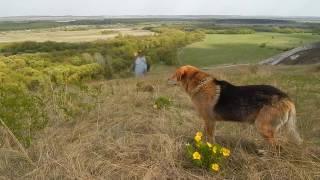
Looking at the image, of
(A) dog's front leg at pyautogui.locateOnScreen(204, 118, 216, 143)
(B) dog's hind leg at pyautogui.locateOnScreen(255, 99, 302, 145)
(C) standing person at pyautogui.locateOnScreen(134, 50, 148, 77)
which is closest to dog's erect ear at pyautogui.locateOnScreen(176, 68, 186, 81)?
(A) dog's front leg at pyautogui.locateOnScreen(204, 118, 216, 143)

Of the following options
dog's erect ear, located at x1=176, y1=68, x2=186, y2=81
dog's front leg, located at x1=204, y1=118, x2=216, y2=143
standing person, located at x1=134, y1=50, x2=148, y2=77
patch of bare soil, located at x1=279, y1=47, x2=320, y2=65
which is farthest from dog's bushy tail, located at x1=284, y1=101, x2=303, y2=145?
patch of bare soil, located at x1=279, y1=47, x2=320, y2=65

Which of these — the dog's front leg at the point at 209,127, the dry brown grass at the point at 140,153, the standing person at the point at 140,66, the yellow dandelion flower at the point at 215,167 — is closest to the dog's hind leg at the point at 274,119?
the dry brown grass at the point at 140,153

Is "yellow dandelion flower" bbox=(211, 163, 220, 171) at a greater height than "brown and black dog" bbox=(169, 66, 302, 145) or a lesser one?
lesser

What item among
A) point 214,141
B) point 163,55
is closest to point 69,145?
point 214,141

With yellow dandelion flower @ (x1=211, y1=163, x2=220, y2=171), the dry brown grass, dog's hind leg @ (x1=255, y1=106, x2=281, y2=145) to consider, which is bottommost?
the dry brown grass

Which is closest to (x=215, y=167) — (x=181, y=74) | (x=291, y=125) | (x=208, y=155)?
(x=208, y=155)

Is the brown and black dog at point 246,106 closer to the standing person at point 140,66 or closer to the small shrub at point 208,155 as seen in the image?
the small shrub at point 208,155

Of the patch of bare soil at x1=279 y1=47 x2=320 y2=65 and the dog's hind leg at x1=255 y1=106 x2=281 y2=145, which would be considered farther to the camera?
the patch of bare soil at x1=279 y1=47 x2=320 y2=65

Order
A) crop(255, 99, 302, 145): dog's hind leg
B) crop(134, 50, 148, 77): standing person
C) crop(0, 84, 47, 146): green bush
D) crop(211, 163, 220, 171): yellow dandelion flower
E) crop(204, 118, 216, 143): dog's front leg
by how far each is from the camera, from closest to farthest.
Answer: crop(211, 163, 220, 171): yellow dandelion flower → crop(255, 99, 302, 145): dog's hind leg → crop(204, 118, 216, 143): dog's front leg → crop(0, 84, 47, 146): green bush → crop(134, 50, 148, 77): standing person

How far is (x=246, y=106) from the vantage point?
547cm

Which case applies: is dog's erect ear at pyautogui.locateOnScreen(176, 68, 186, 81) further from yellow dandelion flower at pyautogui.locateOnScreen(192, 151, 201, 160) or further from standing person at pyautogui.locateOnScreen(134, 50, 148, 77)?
standing person at pyautogui.locateOnScreen(134, 50, 148, 77)

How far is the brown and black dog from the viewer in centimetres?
529

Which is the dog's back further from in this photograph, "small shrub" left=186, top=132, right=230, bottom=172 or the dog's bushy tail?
"small shrub" left=186, top=132, right=230, bottom=172

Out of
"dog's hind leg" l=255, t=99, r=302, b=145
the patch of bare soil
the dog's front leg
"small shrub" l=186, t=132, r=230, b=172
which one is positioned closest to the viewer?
"small shrub" l=186, t=132, r=230, b=172
